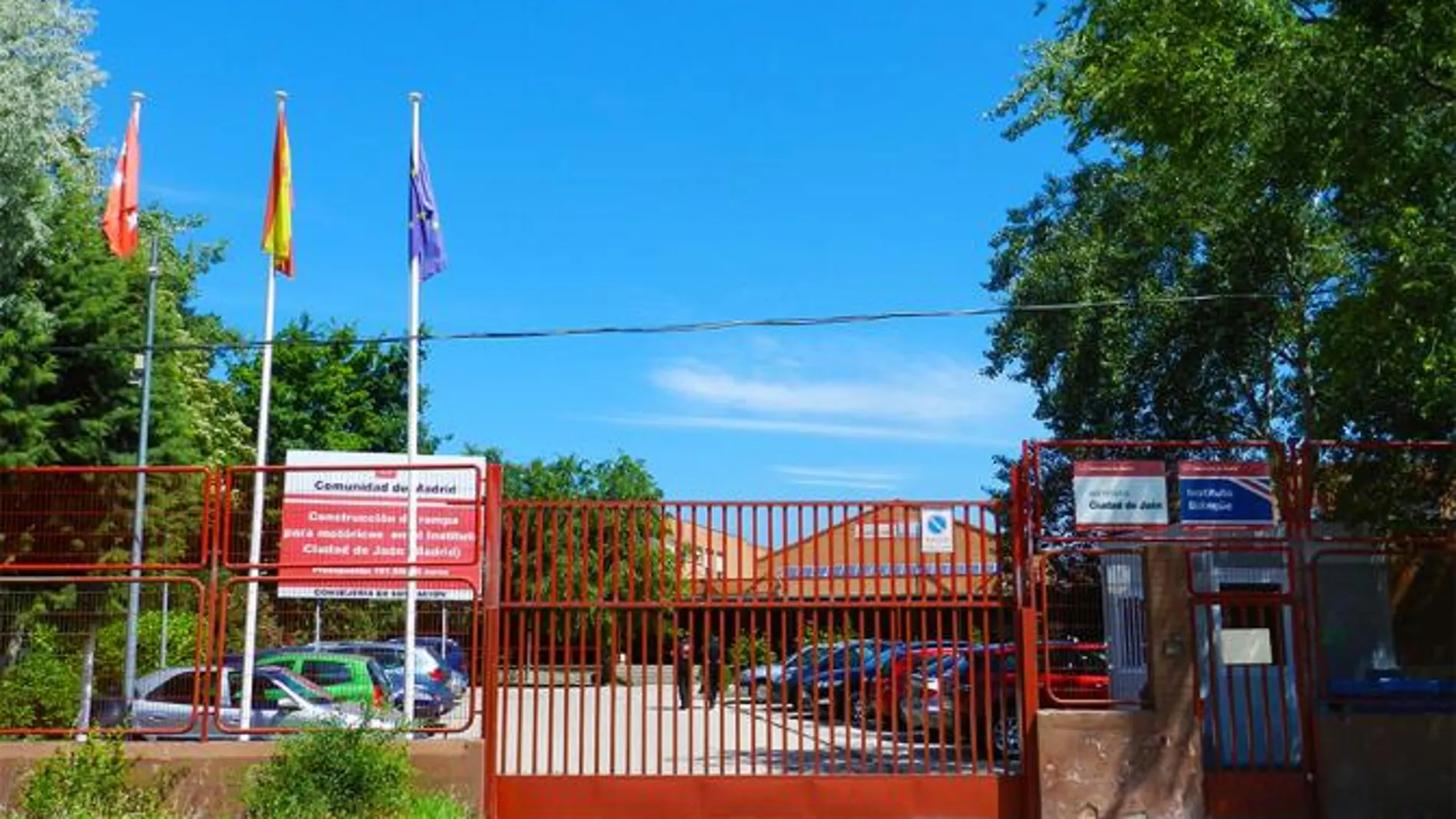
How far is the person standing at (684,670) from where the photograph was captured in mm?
12305

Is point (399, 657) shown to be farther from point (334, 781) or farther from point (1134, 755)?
point (1134, 755)

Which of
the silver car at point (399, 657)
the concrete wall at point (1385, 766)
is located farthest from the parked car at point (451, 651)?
the concrete wall at point (1385, 766)

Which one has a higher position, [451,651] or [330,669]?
[451,651]

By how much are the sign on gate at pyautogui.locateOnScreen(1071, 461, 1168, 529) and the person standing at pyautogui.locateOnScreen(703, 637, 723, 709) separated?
3467 millimetres

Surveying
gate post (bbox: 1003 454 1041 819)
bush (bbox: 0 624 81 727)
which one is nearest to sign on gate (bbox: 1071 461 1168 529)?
gate post (bbox: 1003 454 1041 819)

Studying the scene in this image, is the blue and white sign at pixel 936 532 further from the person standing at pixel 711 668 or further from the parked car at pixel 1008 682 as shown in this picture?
the person standing at pixel 711 668

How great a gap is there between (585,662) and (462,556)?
1493mm

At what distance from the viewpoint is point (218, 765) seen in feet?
39.0

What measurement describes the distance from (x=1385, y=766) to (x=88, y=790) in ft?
36.8

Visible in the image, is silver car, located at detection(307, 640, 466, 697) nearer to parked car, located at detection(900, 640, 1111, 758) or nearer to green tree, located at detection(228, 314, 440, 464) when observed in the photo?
parked car, located at detection(900, 640, 1111, 758)

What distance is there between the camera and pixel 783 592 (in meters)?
12.3

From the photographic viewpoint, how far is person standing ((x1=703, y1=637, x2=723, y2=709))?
11970 mm

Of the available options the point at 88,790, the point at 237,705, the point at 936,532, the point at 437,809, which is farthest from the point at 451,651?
the point at 936,532

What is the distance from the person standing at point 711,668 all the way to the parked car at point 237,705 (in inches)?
108
